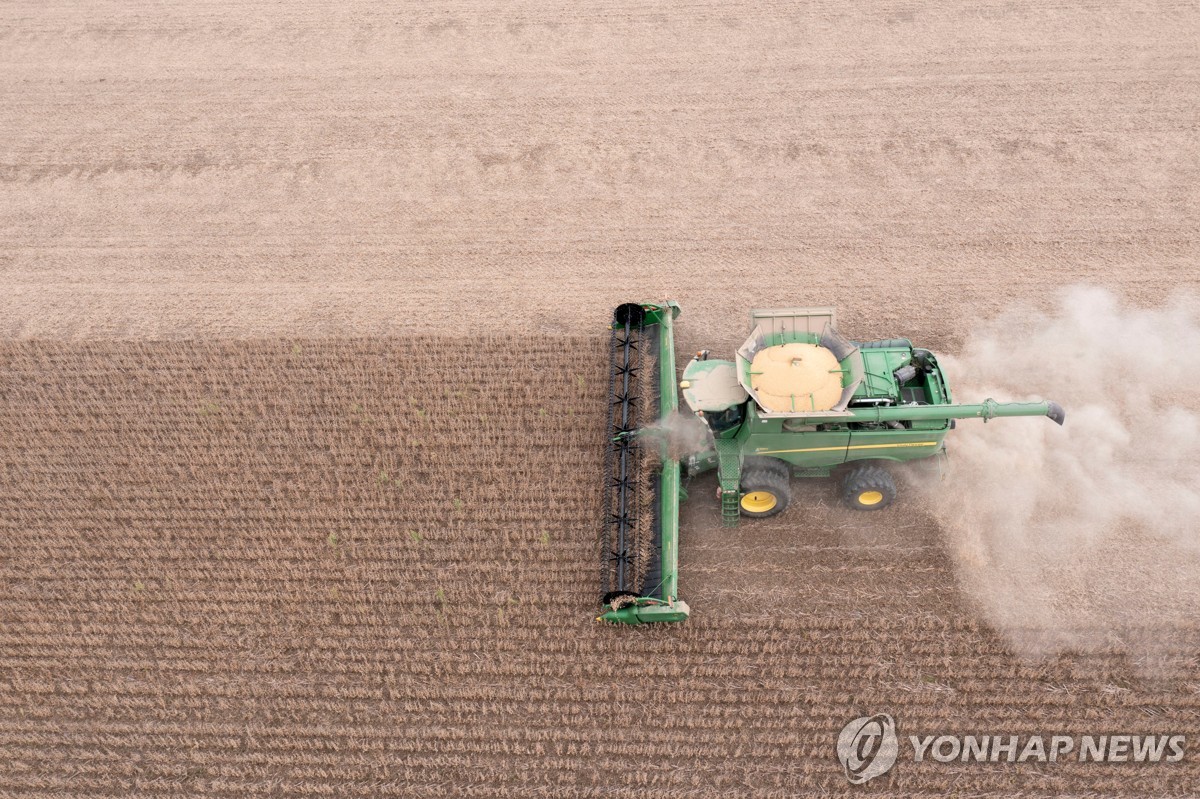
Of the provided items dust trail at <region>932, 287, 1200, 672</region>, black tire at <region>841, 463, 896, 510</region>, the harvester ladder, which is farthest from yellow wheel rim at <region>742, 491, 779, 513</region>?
dust trail at <region>932, 287, 1200, 672</region>

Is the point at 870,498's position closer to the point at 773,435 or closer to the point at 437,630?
the point at 773,435

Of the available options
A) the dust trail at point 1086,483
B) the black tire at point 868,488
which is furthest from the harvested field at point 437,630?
the dust trail at point 1086,483

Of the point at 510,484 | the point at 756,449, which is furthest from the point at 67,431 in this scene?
the point at 756,449

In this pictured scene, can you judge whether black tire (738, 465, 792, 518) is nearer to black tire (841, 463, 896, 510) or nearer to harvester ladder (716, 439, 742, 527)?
harvester ladder (716, 439, 742, 527)

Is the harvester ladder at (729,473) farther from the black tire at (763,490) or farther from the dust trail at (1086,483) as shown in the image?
the dust trail at (1086,483)

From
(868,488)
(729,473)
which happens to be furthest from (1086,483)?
(729,473)

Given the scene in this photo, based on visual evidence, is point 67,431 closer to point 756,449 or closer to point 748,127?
point 756,449
